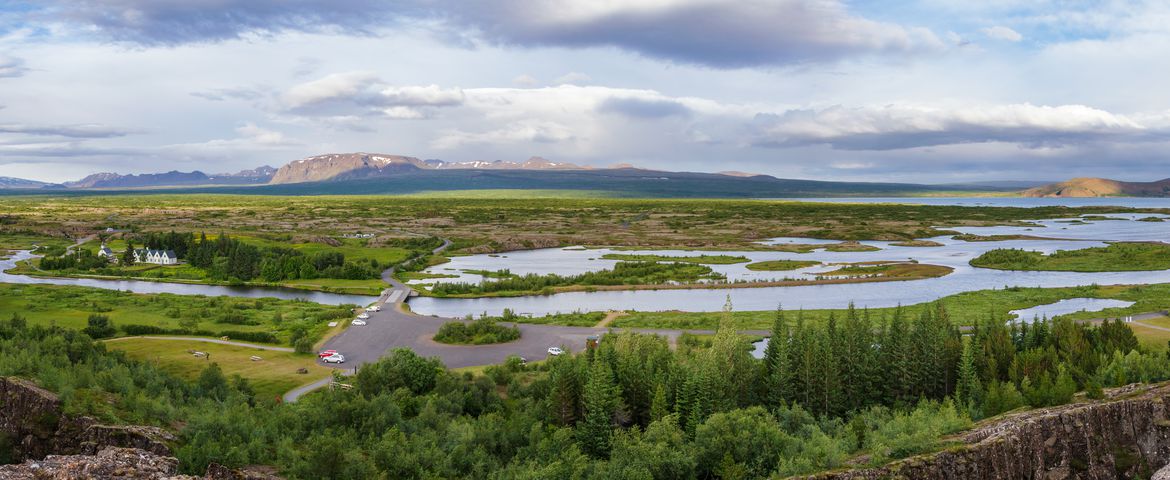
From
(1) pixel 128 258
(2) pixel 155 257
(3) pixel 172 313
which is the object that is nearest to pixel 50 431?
(3) pixel 172 313

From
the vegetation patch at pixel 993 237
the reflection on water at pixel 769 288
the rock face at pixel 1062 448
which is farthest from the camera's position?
the vegetation patch at pixel 993 237

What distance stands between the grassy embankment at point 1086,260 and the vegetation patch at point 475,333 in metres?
74.3

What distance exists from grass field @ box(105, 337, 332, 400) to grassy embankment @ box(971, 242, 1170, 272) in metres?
90.9

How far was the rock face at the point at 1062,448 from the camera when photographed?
862 inches

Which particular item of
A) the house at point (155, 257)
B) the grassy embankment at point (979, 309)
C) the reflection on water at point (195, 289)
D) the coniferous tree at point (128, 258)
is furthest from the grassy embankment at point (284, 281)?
the grassy embankment at point (979, 309)

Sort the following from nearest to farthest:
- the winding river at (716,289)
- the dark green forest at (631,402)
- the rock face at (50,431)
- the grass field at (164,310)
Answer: the rock face at (50,431) → the dark green forest at (631,402) → the grass field at (164,310) → the winding river at (716,289)

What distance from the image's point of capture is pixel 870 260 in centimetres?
11481

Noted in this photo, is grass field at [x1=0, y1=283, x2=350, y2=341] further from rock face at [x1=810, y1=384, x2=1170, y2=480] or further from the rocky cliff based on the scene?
rock face at [x1=810, y1=384, x2=1170, y2=480]

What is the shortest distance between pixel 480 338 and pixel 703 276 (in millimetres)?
45314

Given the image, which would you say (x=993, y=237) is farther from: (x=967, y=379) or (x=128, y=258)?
(x=128, y=258)

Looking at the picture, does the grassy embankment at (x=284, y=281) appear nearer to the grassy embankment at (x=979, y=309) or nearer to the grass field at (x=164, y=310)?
the grass field at (x=164, y=310)

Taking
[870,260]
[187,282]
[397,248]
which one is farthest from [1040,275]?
[187,282]

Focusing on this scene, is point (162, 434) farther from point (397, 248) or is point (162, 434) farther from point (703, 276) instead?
point (397, 248)

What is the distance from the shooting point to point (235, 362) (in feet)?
176
